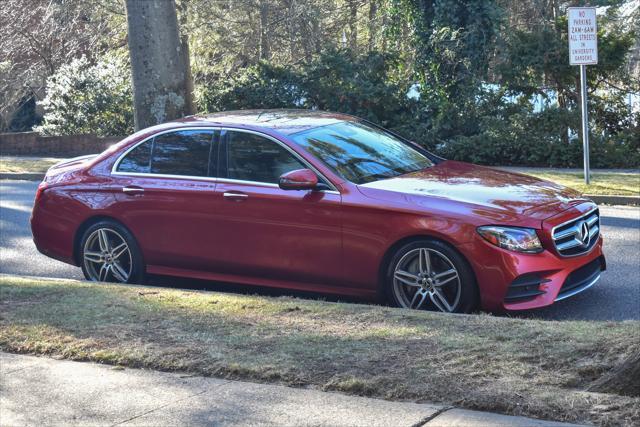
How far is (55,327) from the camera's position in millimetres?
6914

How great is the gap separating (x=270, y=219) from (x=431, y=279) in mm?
1506

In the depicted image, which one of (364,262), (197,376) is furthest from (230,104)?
(197,376)

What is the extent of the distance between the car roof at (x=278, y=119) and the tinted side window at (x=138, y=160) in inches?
16.7

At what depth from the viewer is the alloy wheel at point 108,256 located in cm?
912

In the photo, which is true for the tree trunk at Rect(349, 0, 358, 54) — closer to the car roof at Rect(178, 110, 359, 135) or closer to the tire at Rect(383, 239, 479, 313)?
the car roof at Rect(178, 110, 359, 135)

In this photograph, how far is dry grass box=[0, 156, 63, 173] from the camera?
71.7ft

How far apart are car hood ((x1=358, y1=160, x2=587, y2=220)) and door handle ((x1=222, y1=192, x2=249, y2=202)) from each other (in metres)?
1.08

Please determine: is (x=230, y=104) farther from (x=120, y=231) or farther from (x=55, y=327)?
(x=55, y=327)

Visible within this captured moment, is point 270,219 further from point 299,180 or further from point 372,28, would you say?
point 372,28

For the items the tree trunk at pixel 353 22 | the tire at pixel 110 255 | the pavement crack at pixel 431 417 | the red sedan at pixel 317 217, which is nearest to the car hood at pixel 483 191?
the red sedan at pixel 317 217

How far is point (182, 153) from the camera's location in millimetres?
8914

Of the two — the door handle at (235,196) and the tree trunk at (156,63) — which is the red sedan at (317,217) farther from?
the tree trunk at (156,63)

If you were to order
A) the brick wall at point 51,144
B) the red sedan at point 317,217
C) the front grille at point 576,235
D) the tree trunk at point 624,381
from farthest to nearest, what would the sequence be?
1. the brick wall at point 51,144
2. the front grille at point 576,235
3. the red sedan at point 317,217
4. the tree trunk at point 624,381

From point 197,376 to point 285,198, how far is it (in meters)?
2.66
